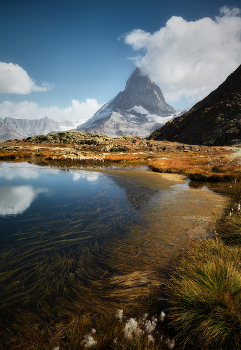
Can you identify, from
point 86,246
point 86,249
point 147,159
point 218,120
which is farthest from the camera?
point 218,120

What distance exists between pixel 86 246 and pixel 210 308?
168 inches

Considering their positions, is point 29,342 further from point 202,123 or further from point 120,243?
point 202,123

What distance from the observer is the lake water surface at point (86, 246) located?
4.07 m

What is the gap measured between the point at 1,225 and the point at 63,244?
3472 millimetres

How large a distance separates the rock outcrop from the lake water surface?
7771 centimetres

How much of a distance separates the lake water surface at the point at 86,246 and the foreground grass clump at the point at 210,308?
3.75ft

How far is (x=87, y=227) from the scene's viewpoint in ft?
25.5

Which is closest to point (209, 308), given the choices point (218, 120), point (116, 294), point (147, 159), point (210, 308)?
point (210, 308)

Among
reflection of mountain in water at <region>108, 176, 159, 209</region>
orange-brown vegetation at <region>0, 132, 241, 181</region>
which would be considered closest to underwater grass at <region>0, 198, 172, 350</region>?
reflection of mountain in water at <region>108, 176, 159, 209</region>

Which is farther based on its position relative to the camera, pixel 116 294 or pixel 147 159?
pixel 147 159

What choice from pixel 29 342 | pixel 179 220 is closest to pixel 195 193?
pixel 179 220

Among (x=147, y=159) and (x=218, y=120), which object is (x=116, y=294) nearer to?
(x=147, y=159)

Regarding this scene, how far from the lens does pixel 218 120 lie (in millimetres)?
91438

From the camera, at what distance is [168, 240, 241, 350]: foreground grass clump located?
2729mm
